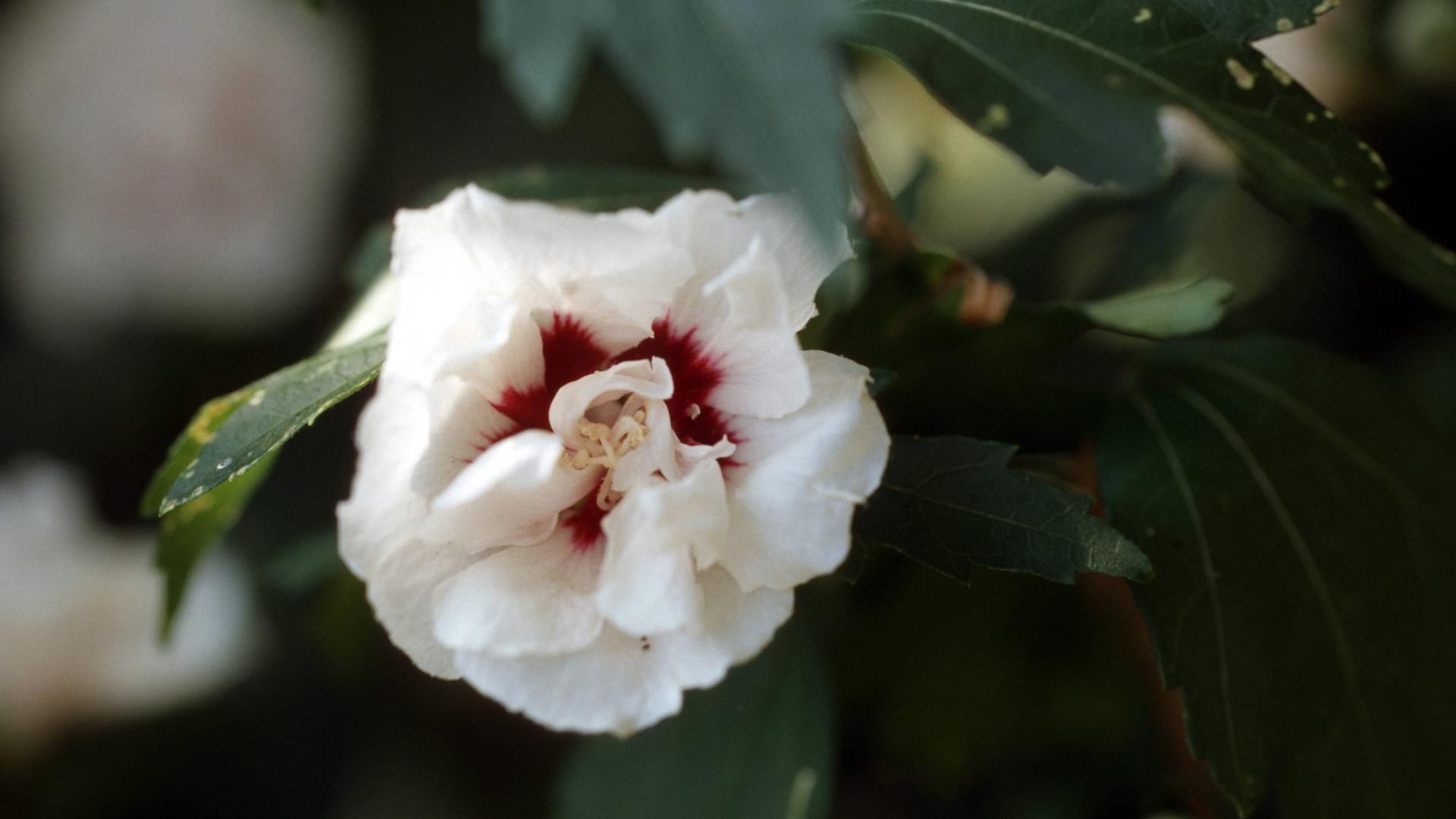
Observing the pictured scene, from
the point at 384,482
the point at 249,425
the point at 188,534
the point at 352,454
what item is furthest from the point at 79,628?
the point at 384,482

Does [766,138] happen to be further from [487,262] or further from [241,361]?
[241,361]

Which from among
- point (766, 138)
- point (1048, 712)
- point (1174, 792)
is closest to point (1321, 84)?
point (1048, 712)

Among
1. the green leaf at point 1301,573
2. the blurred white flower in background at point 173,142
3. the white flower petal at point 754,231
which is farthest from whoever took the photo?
the blurred white flower in background at point 173,142

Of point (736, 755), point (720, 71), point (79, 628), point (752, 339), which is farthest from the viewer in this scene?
point (79, 628)

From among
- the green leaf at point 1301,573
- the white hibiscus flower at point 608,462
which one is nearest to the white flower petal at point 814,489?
the white hibiscus flower at point 608,462

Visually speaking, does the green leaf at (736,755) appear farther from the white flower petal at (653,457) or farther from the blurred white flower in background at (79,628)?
the blurred white flower in background at (79,628)

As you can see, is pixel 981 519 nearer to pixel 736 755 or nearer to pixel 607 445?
pixel 607 445
